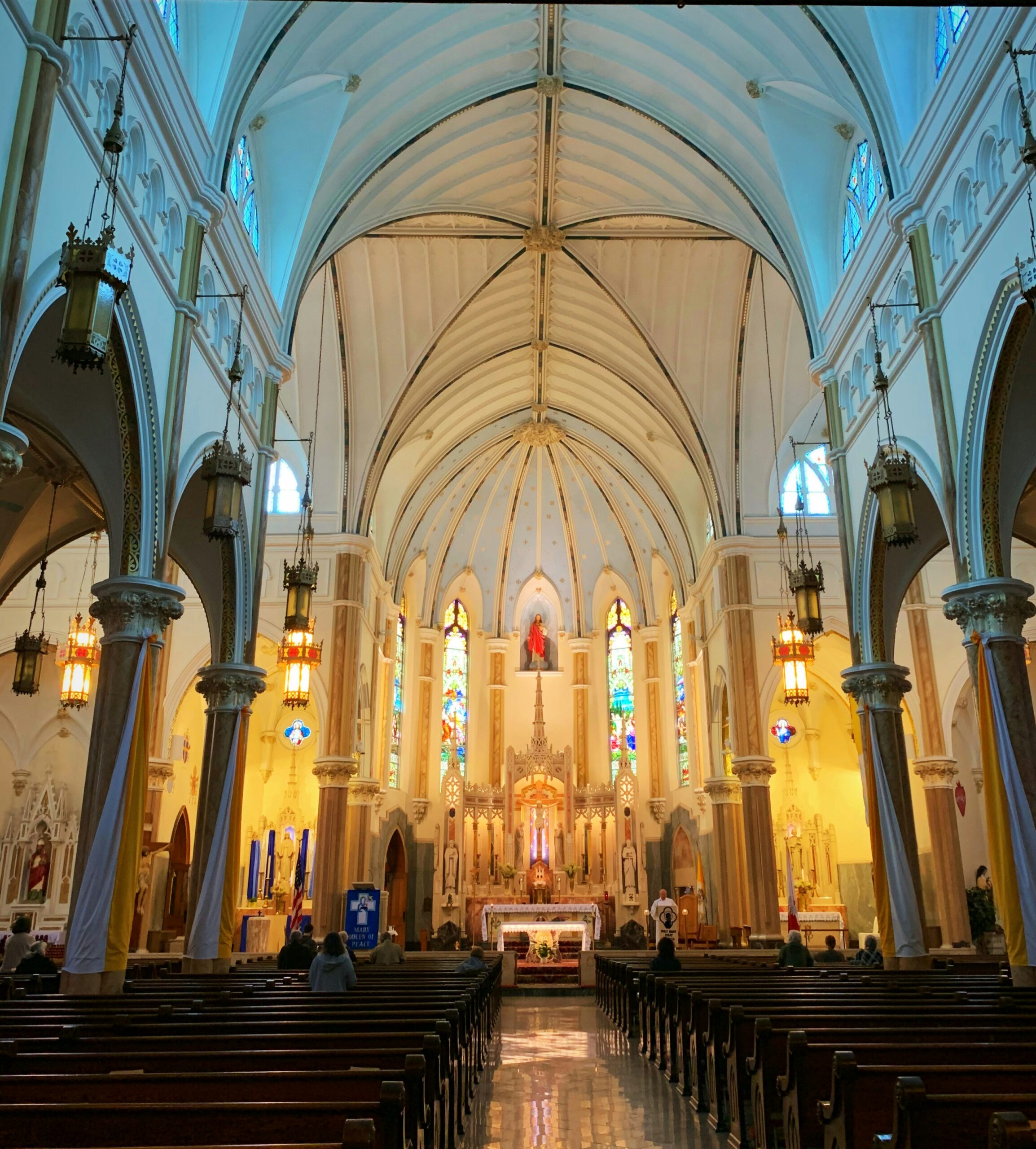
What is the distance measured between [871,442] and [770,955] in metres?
10.4

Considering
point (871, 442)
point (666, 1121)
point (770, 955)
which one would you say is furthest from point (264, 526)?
point (770, 955)

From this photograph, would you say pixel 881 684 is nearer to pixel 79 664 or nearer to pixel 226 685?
pixel 226 685

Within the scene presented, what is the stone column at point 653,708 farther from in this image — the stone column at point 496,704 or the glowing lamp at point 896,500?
the glowing lamp at point 896,500

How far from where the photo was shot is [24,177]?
797 cm

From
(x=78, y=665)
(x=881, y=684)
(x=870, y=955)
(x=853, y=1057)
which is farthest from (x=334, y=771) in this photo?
(x=853, y=1057)

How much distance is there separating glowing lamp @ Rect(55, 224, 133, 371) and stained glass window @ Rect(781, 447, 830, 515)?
19.5 m

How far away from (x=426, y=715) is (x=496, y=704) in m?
2.62

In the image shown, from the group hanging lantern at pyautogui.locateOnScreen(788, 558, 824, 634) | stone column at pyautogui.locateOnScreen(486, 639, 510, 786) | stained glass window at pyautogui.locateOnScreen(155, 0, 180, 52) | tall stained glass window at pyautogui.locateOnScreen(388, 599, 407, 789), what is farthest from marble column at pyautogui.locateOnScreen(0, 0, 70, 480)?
stone column at pyautogui.locateOnScreen(486, 639, 510, 786)

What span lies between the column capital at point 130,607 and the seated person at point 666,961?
7.25m

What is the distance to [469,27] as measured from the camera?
1689 cm

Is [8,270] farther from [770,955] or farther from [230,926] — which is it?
[770,955]

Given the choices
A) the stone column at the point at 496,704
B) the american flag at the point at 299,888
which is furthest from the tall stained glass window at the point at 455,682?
the american flag at the point at 299,888

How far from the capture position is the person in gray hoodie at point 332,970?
901cm

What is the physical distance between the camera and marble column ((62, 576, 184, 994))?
10.1m
